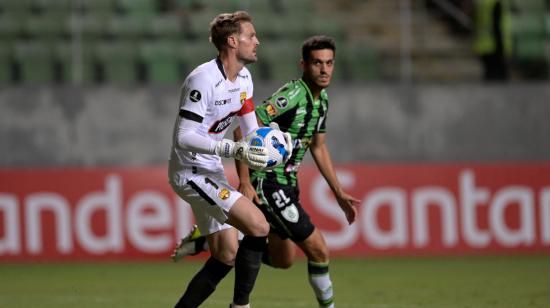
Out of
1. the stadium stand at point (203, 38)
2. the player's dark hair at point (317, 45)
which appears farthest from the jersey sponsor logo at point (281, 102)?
the stadium stand at point (203, 38)

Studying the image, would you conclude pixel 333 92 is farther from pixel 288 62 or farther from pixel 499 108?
pixel 499 108

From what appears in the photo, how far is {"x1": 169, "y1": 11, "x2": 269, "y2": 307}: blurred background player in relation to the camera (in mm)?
6676

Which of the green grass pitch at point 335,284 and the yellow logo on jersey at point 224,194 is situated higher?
the yellow logo on jersey at point 224,194

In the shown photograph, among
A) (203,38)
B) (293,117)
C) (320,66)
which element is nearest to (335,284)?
(293,117)

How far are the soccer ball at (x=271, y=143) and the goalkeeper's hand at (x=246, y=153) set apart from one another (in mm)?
36

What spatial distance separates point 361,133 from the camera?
1566 cm

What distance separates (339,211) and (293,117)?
234 inches

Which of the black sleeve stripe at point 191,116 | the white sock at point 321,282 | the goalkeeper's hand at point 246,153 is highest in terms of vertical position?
the black sleeve stripe at point 191,116

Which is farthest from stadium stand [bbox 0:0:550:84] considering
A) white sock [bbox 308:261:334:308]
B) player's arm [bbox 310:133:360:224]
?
white sock [bbox 308:261:334:308]

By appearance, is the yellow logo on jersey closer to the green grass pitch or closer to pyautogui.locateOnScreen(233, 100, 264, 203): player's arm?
pyautogui.locateOnScreen(233, 100, 264, 203): player's arm

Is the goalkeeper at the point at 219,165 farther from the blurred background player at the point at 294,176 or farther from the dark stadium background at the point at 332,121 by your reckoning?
the dark stadium background at the point at 332,121

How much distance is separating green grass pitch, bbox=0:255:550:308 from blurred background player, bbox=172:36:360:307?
111 cm

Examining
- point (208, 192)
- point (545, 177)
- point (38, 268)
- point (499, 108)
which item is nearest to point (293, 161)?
point (208, 192)

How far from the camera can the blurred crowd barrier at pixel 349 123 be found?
14.9 metres
